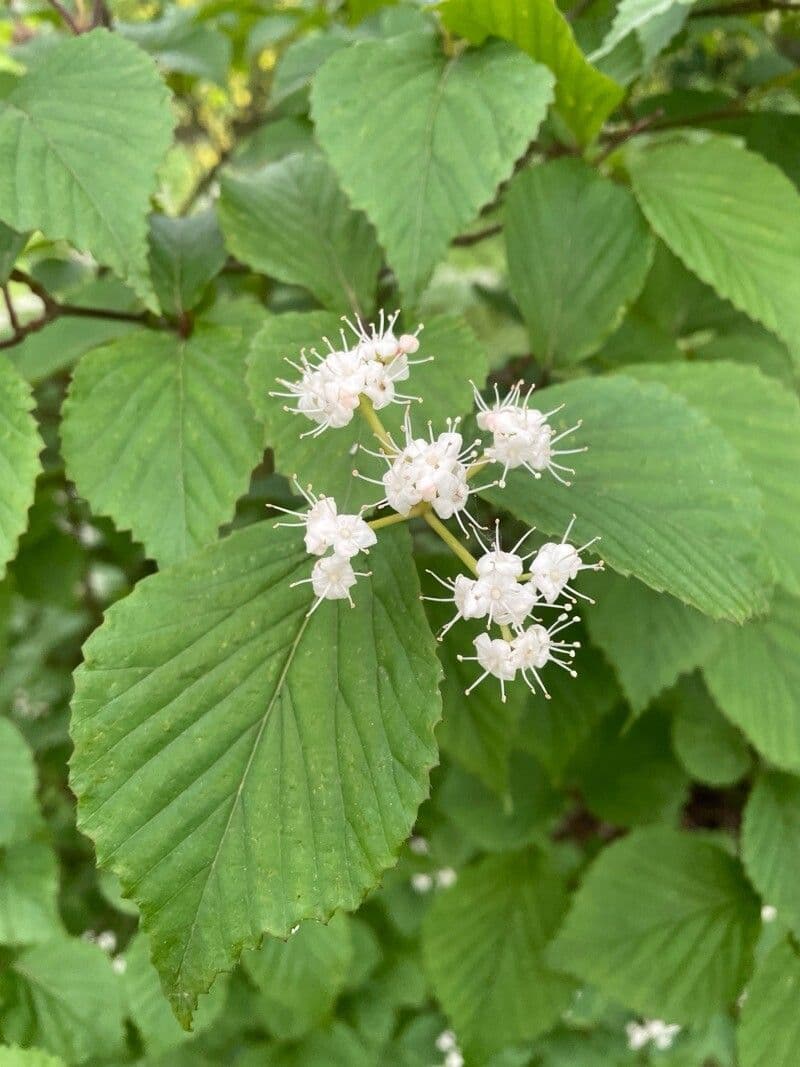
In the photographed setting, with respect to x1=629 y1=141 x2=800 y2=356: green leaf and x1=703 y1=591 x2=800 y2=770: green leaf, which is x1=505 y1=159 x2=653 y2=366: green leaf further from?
x1=703 y1=591 x2=800 y2=770: green leaf

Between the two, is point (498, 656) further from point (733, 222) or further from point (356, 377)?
point (733, 222)

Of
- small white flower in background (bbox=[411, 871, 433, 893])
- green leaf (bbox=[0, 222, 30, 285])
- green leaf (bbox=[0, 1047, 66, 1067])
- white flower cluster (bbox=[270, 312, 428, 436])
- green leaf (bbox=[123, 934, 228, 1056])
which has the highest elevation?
green leaf (bbox=[0, 222, 30, 285])

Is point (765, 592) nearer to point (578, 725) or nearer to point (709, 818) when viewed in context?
point (578, 725)

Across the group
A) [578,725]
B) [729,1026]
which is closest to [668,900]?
[578,725]

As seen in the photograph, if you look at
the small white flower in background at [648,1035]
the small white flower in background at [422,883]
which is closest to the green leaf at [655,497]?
the small white flower in background at [422,883]

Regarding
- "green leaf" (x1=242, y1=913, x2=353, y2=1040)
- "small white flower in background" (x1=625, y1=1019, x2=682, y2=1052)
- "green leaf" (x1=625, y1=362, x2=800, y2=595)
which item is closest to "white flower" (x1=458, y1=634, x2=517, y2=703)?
"green leaf" (x1=625, y1=362, x2=800, y2=595)

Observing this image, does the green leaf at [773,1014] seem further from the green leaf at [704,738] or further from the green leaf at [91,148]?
the green leaf at [91,148]

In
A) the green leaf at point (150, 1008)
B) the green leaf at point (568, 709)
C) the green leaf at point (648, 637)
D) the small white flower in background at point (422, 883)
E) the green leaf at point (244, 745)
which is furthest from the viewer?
the small white flower in background at point (422, 883)
